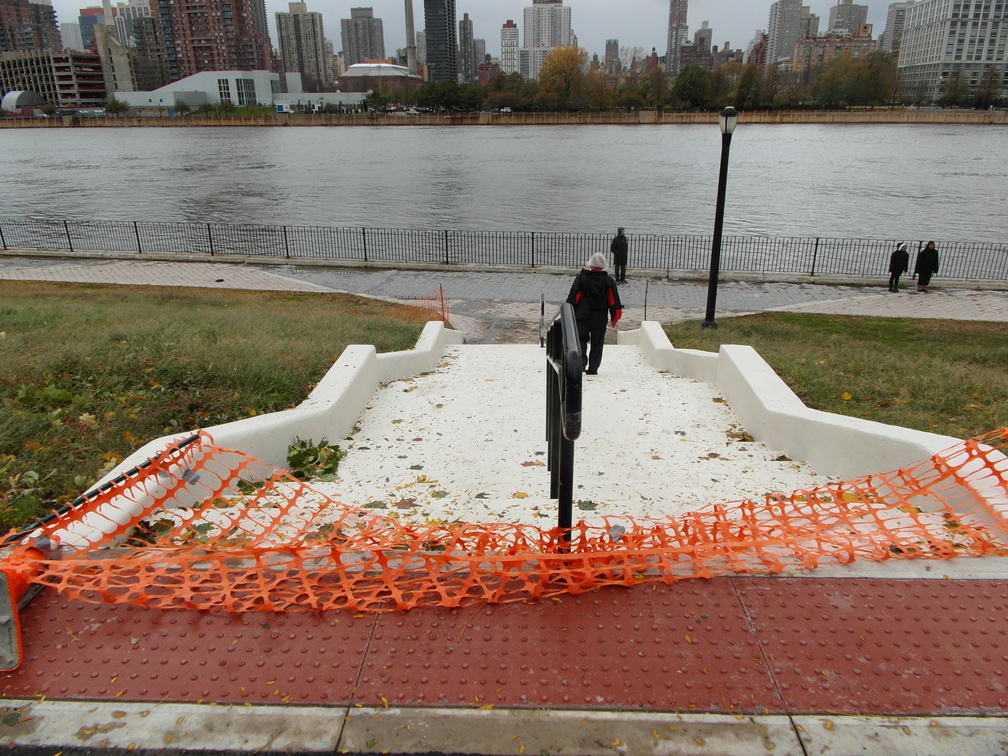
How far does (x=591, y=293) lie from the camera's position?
7.97 m

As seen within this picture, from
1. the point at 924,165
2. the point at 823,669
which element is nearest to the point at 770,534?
the point at 823,669

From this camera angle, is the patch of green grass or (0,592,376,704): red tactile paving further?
the patch of green grass

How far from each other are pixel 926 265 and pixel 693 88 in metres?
134

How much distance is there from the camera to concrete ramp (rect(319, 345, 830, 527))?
15.2ft

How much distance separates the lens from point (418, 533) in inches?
149

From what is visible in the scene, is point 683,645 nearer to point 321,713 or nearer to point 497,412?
point 321,713

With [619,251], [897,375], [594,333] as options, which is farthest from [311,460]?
[619,251]

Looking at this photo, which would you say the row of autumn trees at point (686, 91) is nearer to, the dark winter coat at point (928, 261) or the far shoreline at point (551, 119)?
the far shoreline at point (551, 119)

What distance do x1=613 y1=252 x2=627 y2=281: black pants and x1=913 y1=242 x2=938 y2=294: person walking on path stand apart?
8.00 metres

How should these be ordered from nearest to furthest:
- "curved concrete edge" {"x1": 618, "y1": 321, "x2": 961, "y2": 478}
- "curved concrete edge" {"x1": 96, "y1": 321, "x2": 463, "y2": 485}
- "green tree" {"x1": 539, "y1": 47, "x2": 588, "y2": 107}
Answer: "curved concrete edge" {"x1": 618, "y1": 321, "x2": 961, "y2": 478}, "curved concrete edge" {"x1": 96, "y1": 321, "x2": 463, "y2": 485}, "green tree" {"x1": 539, "y1": 47, "x2": 588, "y2": 107}

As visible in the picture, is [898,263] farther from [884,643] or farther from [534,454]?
[884,643]

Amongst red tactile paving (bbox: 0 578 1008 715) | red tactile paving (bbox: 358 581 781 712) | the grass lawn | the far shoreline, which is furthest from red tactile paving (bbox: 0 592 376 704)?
the far shoreline

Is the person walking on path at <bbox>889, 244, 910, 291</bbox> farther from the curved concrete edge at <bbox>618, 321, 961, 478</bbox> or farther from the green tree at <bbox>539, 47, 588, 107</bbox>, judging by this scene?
the green tree at <bbox>539, 47, 588, 107</bbox>

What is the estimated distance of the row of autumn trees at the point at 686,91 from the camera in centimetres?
13975
